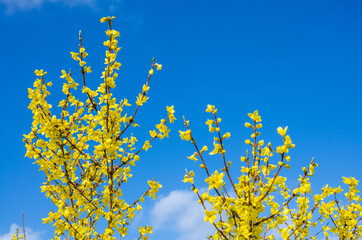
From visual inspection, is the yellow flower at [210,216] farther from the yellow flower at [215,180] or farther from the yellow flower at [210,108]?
the yellow flower at [210,108]

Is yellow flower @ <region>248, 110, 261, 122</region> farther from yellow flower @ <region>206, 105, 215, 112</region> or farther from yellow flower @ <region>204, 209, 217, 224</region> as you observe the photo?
yellow flower @ <region>204, 209, 217, 224</region>

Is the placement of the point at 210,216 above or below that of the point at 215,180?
below

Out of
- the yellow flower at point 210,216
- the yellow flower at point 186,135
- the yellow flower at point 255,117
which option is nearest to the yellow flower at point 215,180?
the yellow flower at point 210,216

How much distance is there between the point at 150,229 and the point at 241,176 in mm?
2663

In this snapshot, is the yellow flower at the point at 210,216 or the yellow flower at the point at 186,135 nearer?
the yellow flower at the point at 210,216

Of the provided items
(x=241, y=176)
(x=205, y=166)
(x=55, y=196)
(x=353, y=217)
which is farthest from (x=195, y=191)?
(x=353, y=217)

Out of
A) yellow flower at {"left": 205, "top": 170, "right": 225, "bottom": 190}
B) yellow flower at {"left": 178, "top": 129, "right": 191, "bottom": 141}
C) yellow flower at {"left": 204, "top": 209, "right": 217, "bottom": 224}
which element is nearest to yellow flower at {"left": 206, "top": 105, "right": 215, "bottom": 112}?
yellow flower at {"left": 178, "top": 129, "right": 191, "bottom": 141}

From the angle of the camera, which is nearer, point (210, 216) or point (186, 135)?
point (210, 216)

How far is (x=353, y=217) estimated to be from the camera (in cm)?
626

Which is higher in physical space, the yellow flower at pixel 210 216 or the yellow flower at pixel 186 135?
the yellow flower at pixel 186 135

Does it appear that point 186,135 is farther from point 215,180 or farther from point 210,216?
point 210,216

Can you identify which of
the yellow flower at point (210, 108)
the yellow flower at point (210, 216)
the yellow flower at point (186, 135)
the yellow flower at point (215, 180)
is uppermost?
the yellow flower at point (210, 108)

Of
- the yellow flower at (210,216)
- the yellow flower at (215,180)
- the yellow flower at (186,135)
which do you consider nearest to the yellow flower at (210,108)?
the yellow flower at (186,135)

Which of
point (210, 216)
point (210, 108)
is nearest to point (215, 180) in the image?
point (210, 216)
